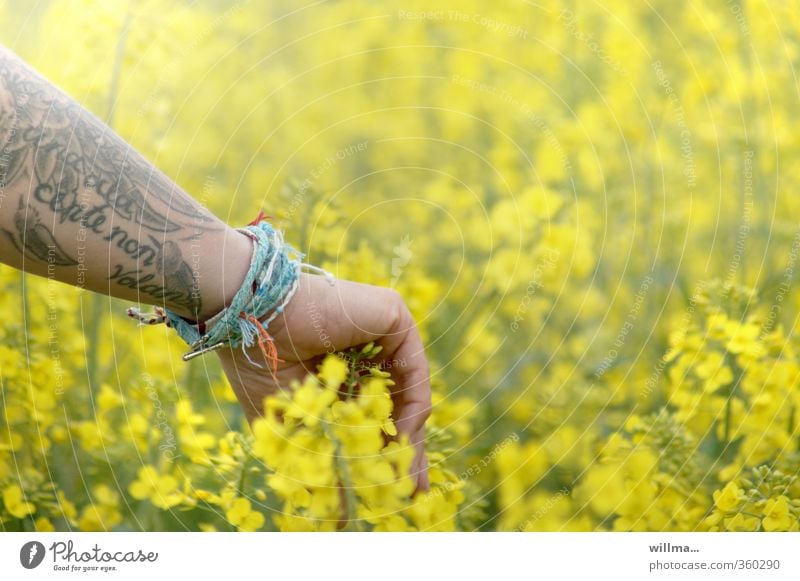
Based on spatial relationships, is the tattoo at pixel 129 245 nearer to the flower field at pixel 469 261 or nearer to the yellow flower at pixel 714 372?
the flower field at pixel 469 261

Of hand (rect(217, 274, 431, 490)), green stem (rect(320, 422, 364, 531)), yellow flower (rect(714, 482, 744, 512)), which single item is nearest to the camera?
green stem (rect(320, 422, 364, 531))

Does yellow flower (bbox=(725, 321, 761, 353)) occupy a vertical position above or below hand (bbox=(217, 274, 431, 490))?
above

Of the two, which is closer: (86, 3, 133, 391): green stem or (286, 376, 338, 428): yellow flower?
(286, 376, 338, 428): yellow flower

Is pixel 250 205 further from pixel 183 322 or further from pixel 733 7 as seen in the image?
pixel 733 7

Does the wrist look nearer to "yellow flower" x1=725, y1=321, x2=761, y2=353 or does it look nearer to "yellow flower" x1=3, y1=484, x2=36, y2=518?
"yellow flower" x1=3, y1=484, x2=36, y2=518

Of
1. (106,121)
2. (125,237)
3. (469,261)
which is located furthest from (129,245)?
(469,261)

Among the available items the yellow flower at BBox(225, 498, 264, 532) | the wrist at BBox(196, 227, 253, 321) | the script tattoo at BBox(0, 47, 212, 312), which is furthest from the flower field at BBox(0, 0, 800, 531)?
Result: the script tattoo at BBox(0, 47, 212, 312)

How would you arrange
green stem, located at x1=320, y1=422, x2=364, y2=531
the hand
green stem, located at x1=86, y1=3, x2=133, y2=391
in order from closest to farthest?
green stem, located at x1=320, y1=422, x2=364, y2=531 → the hand → green stem, located at x1=86, y1=3, x2=133, y2=391

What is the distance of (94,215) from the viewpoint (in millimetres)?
916

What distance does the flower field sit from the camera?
1.11 metres

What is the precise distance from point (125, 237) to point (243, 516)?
1.11 feet

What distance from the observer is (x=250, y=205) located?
54.6 inches
